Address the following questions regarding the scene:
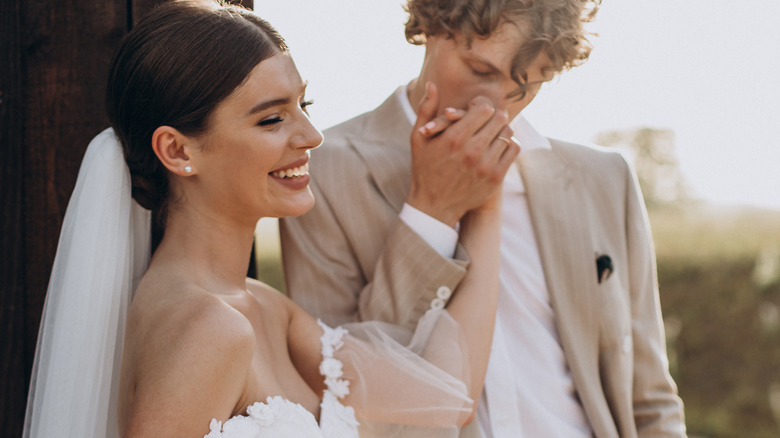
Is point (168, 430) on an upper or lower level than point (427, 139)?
lower

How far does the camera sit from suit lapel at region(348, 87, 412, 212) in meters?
2.71

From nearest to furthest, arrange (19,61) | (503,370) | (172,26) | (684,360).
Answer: (172,26) → (19,61) → (503,370) → (684,360)

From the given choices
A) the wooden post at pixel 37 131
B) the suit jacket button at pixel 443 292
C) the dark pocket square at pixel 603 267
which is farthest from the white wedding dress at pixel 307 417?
the dark pocket square at pixel 603 267

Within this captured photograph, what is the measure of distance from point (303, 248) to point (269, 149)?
629 millimetres

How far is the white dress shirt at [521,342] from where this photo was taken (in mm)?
Answer: 2586

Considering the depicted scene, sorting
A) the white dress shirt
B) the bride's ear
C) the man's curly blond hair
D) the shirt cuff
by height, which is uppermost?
the man's curly blond hair

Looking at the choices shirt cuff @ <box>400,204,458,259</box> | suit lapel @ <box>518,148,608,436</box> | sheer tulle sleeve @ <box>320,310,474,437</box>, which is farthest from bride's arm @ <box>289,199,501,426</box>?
suit lapel @ <box>518,148,608,436</box>

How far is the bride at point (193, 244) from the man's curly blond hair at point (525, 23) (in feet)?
2.51

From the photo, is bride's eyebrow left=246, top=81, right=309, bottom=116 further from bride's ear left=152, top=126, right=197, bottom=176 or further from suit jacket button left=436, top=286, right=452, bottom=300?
suit jacket button left=436, top=286, right=452, bottom=300

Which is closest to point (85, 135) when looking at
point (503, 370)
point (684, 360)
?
point (503, 370)

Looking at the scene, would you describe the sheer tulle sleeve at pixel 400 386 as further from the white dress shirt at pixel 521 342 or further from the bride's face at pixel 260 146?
the bride's face at pixel 260 146

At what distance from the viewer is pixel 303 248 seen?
261 centimetres

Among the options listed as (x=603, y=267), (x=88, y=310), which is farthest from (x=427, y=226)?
(x=88, y=310)

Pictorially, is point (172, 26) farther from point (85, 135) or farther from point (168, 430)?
point (168, 430)
